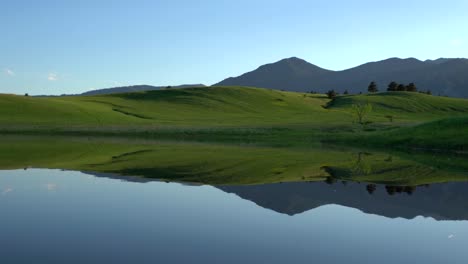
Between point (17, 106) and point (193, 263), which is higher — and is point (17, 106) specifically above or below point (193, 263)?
above

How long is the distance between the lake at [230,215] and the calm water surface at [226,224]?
4 centimetres

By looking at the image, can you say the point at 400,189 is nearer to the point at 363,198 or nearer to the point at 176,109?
the point at 363,198

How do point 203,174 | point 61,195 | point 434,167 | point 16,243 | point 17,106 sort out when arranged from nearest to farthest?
1. point 16,243
2. point 61,195
3. point 203,174
4. point 434,167
5. point 17,106

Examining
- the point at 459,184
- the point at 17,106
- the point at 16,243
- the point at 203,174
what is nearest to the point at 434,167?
the point at 459,184

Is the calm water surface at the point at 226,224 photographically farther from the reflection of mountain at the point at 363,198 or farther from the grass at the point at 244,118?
the grass at the point at 244,118

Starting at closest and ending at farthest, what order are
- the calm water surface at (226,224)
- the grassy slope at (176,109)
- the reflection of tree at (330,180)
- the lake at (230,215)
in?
the calm water surface at (226,224) → the lake at (230,215) → the reflection of tree at (330,180) → the grassy slope at (176,109)

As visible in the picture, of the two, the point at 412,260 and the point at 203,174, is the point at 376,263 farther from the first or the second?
the point at 203,174

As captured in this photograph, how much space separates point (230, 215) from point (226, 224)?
6.12ft

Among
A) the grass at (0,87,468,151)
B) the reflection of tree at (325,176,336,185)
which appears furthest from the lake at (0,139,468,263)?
the grass at (0,87,468,151)

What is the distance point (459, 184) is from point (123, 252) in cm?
2425

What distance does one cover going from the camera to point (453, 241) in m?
17.4

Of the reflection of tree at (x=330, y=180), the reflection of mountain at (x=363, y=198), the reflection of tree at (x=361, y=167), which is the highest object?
the reflection of tree at (x=361, y=167)

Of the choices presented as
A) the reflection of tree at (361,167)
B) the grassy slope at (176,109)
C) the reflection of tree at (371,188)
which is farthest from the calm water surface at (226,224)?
the grassy slope at (176,109)

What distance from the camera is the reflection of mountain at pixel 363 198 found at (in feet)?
75.6
